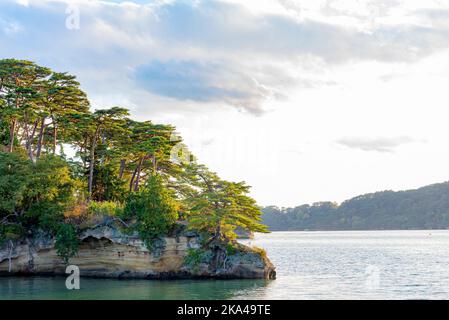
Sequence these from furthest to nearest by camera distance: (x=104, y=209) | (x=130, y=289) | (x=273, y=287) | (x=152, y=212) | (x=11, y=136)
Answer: (x=11, y=136)
(x=104, y=209)
(x=152, y=212)
(x=273, y=287)
(x=130, y=289)

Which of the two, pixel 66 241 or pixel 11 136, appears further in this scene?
pixel 11 136

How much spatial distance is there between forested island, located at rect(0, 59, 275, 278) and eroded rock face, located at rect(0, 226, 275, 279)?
0.29 feet

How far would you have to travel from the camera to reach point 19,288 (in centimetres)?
3856

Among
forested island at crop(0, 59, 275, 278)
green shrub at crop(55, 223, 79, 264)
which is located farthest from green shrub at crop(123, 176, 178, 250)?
green shrub at crop(55, 223, 79, 264)

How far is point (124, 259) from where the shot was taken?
45.1 m

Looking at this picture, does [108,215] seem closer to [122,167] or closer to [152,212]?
[152,212]

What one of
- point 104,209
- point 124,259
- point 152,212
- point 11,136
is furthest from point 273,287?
point 11,136

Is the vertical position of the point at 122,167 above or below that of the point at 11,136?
below

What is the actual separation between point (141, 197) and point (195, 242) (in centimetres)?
633

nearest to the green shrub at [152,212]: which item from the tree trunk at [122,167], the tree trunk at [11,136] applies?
the tree trunk at [122,167]

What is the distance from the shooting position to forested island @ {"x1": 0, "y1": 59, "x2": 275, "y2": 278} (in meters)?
44.1

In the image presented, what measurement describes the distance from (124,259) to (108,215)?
166 inches

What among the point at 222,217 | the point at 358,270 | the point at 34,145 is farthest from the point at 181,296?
the point at 34,145

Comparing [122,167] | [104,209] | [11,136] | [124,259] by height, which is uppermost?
[11,136]
